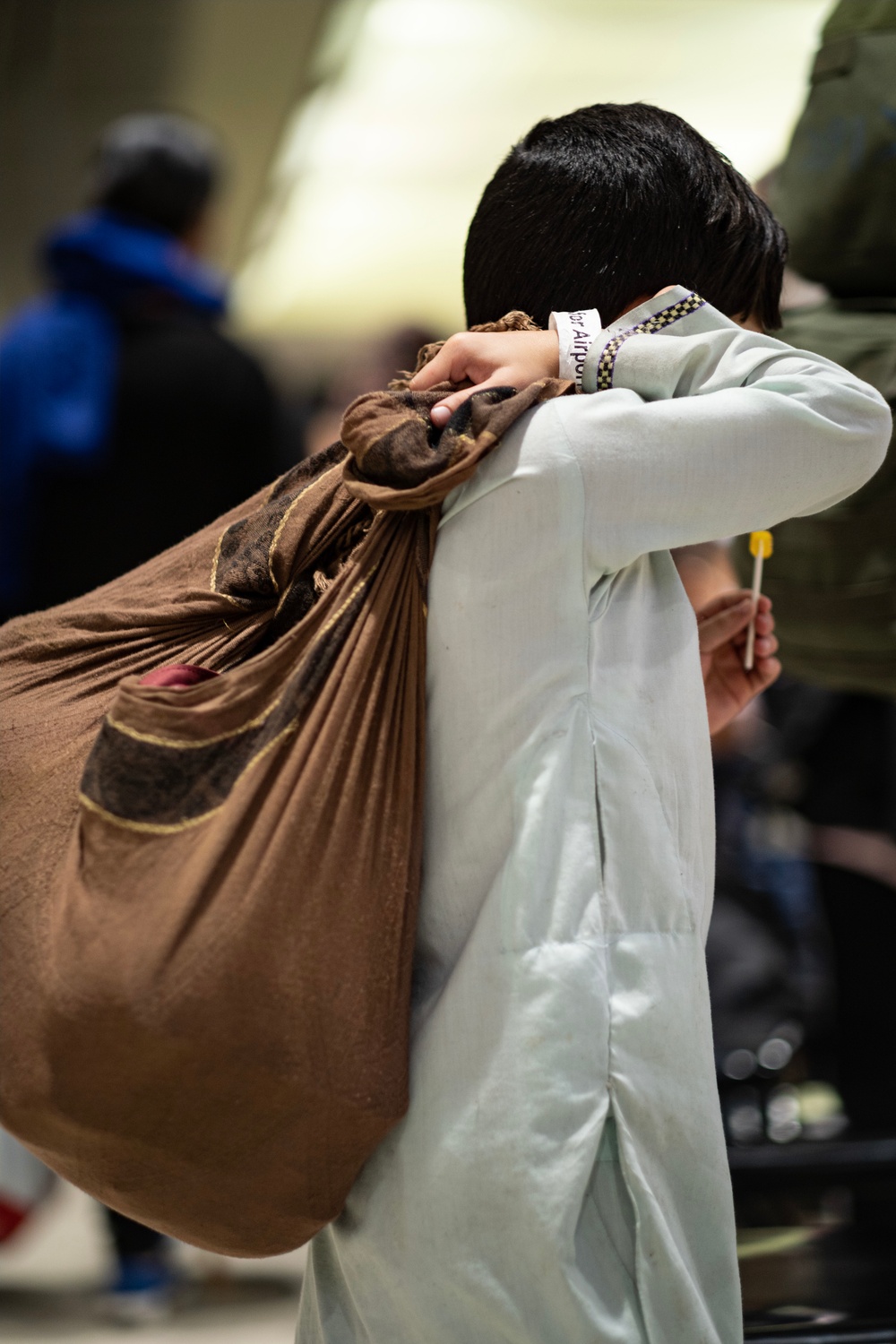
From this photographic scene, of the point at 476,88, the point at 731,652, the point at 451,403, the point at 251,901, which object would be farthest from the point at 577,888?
the point at 476,88

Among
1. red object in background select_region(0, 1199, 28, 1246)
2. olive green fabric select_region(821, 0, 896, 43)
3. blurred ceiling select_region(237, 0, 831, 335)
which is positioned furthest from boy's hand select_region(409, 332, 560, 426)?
blurred ceiling select_region(237, 0, 831, 335)

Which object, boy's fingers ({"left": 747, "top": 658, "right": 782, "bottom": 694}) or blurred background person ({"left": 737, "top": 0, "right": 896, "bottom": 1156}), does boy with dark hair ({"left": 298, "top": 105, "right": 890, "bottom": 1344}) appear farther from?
blurred background person ({"left": 737, "top": 0, "right": 896, "bottom": 1156})

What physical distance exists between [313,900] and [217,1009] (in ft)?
0.31

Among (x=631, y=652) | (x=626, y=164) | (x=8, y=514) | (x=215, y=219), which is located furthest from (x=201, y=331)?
(x=631, y=652)

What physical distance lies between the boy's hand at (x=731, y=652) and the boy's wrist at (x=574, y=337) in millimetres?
366

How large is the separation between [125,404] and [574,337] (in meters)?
1.55

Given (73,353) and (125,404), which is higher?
(73,353)

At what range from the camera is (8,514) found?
95.4 inches

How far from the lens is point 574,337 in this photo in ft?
3.50

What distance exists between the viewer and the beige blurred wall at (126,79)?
186 inches

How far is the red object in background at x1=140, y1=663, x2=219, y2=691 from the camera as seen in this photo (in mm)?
1009

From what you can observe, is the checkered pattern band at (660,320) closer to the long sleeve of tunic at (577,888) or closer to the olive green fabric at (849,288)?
the long sleeve of tunic at (577,888)

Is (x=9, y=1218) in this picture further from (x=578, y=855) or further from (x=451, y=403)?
(x=451, y=403)

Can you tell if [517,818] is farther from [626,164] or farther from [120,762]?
[626,164]
